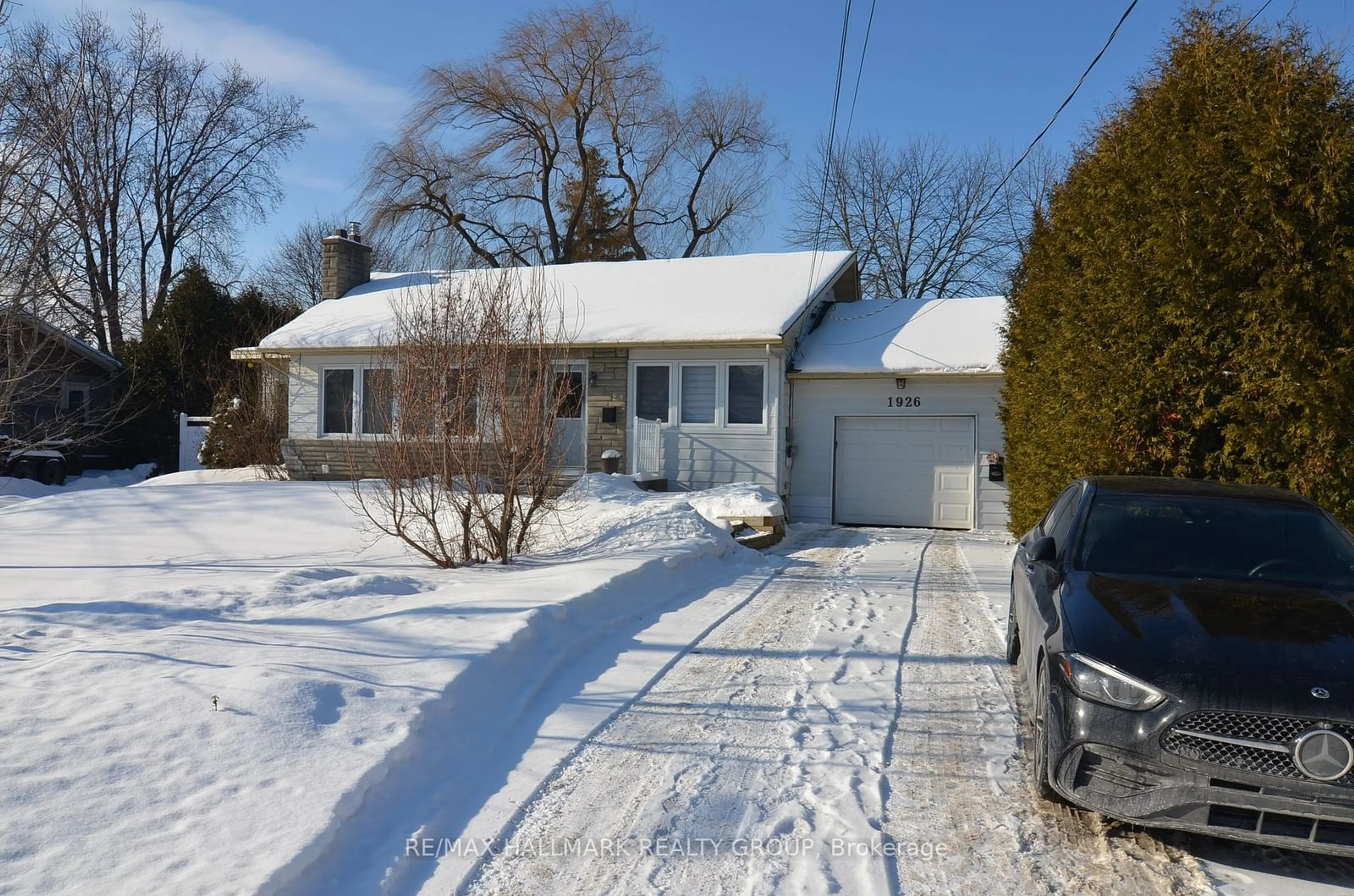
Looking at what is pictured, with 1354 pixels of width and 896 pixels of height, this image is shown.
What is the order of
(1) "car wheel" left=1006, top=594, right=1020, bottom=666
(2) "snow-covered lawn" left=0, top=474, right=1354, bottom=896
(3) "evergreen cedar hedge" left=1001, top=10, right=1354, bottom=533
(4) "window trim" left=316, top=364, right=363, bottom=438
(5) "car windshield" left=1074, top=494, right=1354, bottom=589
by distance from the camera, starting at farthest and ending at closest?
(4) "window trim" left=316, top=364, right=363, bottom=438 → (3) "evergreen cedar hedge" left=1001, top=10, right=1354, bottom=533 → (1) "car wheel" left=1006, top=594, right=1020, bottom=666 → (5) "car windshield" left=1074, top=494, right=1354, bottom=589 → (2) "snow-covered lawn" left=0, top=474, right=1354, bottom=896

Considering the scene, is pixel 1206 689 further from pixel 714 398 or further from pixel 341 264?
pixel 341 264

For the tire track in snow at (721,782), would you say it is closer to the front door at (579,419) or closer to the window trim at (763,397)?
the window trim at (763,397)

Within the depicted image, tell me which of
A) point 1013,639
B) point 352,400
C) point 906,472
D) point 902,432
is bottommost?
point 1013,639

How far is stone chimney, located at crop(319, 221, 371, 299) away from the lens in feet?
72.2

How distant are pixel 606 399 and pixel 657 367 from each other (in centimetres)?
112

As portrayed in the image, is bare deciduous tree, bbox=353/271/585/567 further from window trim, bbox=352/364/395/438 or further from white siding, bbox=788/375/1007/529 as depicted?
window trim, bbox=352/364/395/438

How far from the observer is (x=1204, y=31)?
8242 millimetres

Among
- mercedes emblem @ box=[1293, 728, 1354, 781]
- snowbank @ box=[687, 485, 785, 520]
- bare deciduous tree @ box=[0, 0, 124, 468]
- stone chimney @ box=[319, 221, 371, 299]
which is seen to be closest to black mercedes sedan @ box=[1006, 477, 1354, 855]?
mercedes emblem @ box=[1293, 728, 1354, 781]

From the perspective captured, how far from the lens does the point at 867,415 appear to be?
54.6 ft

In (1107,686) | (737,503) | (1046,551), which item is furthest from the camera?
(737,503)

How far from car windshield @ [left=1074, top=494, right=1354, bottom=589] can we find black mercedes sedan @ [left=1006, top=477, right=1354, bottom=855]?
0.01m

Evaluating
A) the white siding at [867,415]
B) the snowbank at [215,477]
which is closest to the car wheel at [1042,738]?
the white siding at [867,415]

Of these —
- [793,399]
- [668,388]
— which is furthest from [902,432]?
[668,388]

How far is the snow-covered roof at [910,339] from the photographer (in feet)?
52.7
